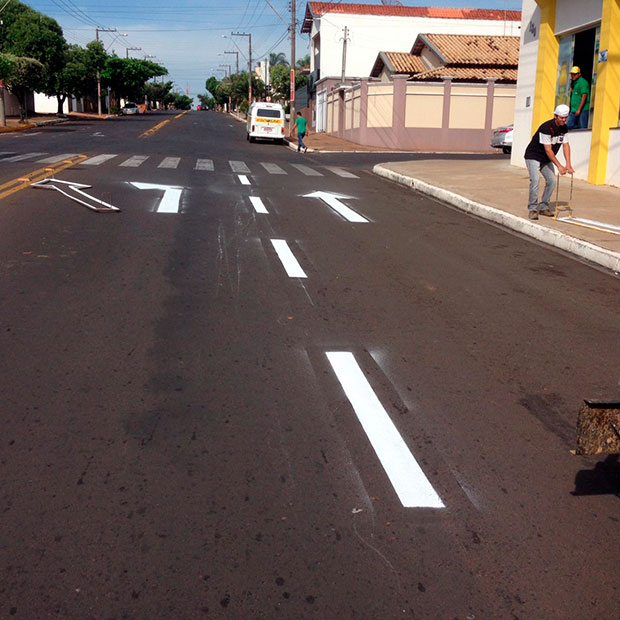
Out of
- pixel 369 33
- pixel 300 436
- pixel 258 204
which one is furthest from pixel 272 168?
pixel 369 33

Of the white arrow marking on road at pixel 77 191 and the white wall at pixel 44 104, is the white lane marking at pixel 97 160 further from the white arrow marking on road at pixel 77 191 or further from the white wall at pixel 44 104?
the white wall at pixel 44 104

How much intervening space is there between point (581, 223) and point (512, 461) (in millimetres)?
8113

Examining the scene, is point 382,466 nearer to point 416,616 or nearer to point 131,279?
point 416,616

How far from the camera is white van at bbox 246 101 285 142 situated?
35938mm

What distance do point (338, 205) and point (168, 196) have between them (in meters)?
3.13

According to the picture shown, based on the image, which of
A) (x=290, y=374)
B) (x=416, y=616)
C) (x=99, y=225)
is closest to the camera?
(x=416, y=616)

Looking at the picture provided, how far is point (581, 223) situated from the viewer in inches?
436

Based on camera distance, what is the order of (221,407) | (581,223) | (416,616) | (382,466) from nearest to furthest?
(416,616), (382,466), (221,407), (581,223)

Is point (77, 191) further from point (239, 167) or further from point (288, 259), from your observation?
point (239, 167)

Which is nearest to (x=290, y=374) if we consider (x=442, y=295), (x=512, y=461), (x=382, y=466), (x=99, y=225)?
(x=382, y=466)

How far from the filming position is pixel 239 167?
2033 centimetres

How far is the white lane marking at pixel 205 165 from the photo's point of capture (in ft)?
62.8

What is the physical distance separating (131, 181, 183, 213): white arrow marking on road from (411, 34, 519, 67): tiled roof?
1128 inches

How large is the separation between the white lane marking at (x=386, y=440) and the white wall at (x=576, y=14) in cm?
1508
